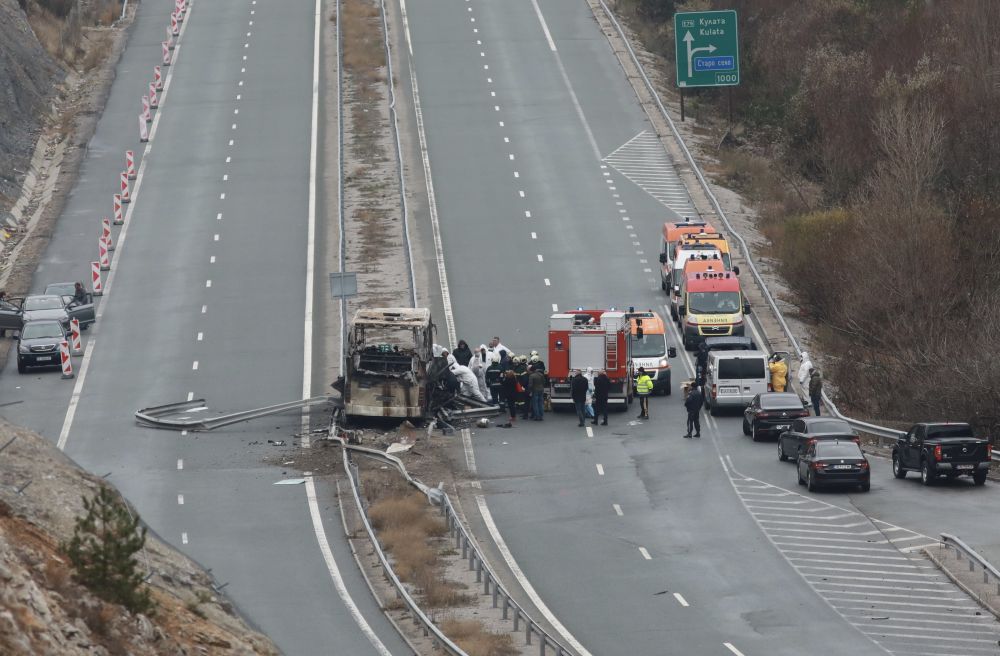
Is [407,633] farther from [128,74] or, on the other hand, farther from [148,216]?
[128,74]

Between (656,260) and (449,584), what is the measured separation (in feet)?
97.7

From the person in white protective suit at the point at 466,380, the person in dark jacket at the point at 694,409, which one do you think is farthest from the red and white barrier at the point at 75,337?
the person in dark jacket at the point at 694,409

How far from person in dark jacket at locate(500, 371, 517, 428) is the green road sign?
34.2 meters

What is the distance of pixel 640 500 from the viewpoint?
3569 centimetres

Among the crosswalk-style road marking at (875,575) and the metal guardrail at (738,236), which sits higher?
the metal guardrail at (738,236)

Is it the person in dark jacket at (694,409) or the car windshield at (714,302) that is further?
the car windshield at (714,302)

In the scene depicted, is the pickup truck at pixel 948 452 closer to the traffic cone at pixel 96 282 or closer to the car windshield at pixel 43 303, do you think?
the car windshield at pixel 43 303

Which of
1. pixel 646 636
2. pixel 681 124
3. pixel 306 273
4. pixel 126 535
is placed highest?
pixel 681 124

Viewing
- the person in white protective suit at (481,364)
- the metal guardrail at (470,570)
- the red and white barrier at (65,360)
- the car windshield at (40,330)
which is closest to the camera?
the metal guardrail at (470,570)

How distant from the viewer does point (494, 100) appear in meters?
78.1

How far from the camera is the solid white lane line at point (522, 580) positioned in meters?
26.7

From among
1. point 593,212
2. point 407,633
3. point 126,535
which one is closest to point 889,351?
point 593,212

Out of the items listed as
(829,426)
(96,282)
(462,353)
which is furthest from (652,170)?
(829,426)

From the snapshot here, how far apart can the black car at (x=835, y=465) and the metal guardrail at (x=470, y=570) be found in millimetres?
7224
